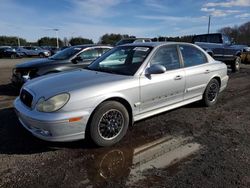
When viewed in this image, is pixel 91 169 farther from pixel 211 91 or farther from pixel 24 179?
pixel 211 91

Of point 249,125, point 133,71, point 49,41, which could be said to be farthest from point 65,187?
point 49,41

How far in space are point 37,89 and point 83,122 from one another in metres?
0.94

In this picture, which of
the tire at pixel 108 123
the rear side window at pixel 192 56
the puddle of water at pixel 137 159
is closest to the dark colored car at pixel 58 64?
the rear side window at pixel 192 56

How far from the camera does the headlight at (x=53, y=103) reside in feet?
12.3

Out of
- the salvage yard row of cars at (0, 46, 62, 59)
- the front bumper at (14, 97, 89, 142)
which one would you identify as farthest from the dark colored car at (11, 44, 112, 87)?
the salvage yard row of cars at (0, 46, 62, 59)

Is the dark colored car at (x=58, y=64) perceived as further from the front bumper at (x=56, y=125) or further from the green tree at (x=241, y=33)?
the green tree at (x=241, y=33)

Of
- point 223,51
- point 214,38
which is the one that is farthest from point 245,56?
point 223,51

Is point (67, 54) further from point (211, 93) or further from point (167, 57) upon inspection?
point (211, 93)

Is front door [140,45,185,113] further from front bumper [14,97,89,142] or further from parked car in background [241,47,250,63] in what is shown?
parked car in background [241,47,250,63]

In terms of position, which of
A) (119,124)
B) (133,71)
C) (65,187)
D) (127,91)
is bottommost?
(65,187)

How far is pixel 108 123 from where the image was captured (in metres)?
4.17

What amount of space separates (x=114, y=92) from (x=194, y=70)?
2244 mm

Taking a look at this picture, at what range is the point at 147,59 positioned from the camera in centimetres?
483

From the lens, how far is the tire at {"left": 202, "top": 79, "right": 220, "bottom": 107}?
6206 millimetres
